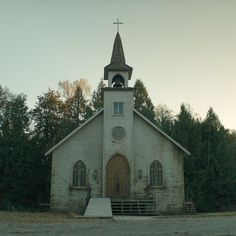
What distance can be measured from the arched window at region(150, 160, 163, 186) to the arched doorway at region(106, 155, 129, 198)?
1699 mm

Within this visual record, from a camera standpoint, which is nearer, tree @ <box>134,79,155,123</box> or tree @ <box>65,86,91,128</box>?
tree @ <box>65,86,91,128</box>

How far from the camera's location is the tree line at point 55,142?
33.6 meters

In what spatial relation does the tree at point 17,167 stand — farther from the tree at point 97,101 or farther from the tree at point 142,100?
the tree at point 142,100

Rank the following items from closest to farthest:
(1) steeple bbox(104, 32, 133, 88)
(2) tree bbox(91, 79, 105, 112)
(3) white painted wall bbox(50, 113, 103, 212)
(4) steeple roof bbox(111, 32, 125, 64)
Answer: (3) white painted wall bbox(50, 113, 103, 212) < (1) steeple bbox(104, 32, 133, 88) < (4) steeple roof bbox(111, 32, 125, 64) < (2) tree bbox(91, 79, 105, 112)

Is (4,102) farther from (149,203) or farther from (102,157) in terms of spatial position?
(149,203)

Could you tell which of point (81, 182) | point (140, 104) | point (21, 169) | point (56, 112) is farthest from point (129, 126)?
point (140, 104)

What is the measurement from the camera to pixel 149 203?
2575 cm

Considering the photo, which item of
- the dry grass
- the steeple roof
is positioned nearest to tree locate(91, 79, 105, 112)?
the steeple roof

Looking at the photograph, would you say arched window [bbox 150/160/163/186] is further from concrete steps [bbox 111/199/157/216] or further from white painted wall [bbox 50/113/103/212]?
white painted wall [bbox 50/113/103/212]

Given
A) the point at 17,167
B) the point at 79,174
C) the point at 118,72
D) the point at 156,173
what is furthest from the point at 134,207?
the point at 17,167

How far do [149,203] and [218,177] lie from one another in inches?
581

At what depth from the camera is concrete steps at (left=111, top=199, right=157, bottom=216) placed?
968 inches

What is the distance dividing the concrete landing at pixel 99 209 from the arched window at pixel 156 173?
13.6 ft

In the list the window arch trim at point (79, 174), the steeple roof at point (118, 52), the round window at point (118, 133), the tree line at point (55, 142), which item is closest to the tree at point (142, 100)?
the tree line at point (55, 142)
